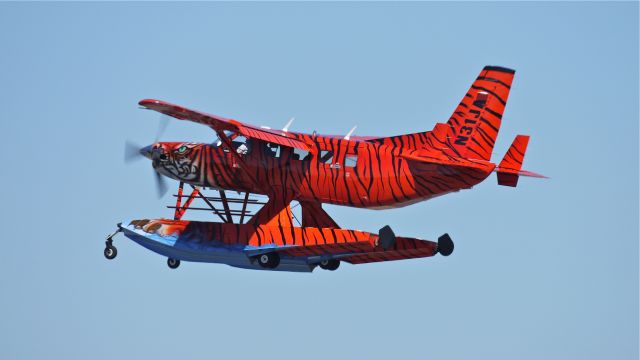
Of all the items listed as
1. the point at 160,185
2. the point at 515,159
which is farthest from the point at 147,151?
the point at 515,159

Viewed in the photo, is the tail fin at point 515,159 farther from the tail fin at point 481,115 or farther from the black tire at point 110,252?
the black tire at point 110,252

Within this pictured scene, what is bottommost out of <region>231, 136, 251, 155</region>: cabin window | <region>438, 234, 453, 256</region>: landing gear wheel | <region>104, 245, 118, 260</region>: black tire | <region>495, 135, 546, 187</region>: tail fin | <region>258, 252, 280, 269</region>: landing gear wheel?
<region>104, 245, 118, 260</region>: black tire

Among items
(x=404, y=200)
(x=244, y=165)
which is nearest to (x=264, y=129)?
(x=244, y=165)

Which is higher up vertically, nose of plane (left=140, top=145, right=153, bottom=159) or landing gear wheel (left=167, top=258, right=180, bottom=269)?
nose of plane (left=140, top=145, right=153, bottom=159)

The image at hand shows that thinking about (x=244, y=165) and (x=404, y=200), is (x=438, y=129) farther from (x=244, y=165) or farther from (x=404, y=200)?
(x=244, y=165)

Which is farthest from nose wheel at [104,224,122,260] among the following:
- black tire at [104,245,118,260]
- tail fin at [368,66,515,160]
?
tail fin at [368,66,515,160]

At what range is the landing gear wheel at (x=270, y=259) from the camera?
53094 millimetres

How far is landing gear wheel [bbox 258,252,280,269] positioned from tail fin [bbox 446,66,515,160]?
620 centimetres

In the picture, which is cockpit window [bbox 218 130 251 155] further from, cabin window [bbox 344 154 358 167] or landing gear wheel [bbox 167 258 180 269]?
landing gear wheel [bbox 167 258 180 269]

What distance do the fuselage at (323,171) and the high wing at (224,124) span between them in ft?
1.08

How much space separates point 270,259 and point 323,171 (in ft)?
10.2

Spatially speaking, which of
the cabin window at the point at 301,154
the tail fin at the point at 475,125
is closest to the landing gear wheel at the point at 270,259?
the cabin window at the point at 301,154

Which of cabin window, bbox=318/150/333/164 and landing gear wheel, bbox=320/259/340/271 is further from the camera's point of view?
landing gear wheel, bbox=320/259/340/271

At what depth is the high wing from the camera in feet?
164
